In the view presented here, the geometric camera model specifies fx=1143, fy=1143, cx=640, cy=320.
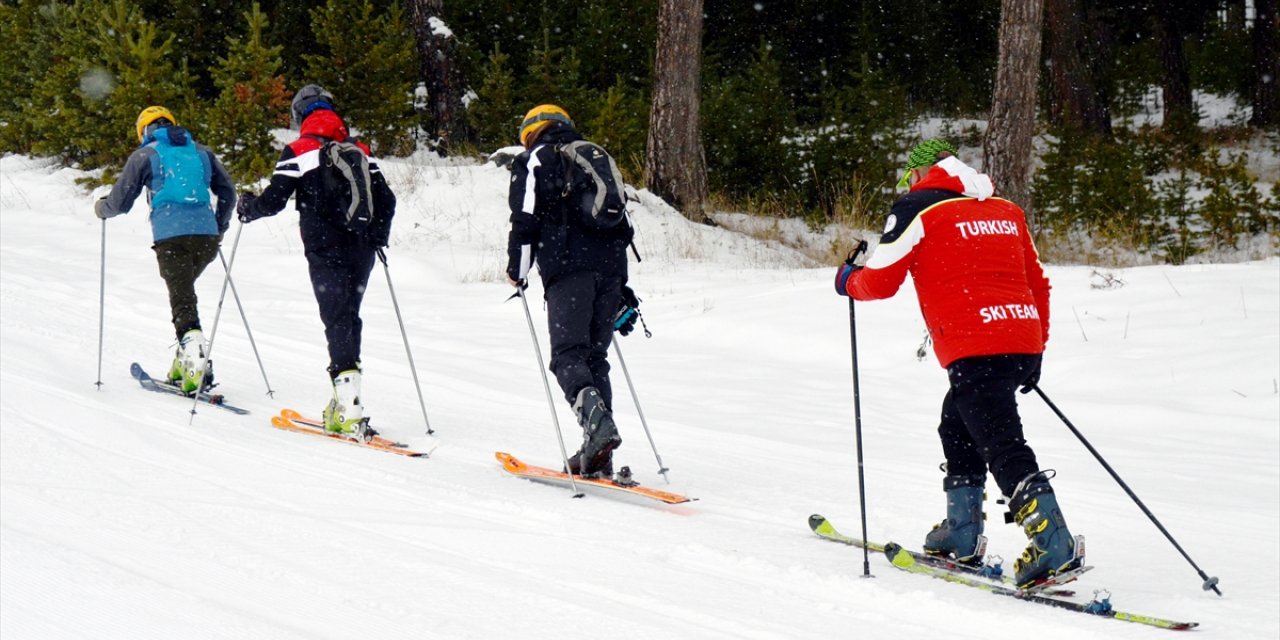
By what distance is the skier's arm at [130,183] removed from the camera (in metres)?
7.82

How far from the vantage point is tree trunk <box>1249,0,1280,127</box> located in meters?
22.2

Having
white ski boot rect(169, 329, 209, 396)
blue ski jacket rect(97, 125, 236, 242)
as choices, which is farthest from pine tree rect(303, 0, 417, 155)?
white ski boot rect(169, 329, 209, 396)

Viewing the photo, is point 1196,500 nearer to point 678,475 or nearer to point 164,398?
point 678,475

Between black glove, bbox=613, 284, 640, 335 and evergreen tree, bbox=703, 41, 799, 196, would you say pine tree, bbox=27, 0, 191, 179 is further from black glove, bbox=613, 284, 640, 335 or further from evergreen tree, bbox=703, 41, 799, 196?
black glove, bbox=613, 284, 640, 335

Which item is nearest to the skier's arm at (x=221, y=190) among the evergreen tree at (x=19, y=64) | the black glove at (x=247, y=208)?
the black glove at (x=247, y=208)

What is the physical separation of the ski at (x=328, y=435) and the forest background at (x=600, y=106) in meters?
8.01

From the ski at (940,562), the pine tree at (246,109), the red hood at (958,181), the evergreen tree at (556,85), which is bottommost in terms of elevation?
the ski at (940,562)

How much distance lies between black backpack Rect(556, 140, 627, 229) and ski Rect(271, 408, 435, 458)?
1.92m

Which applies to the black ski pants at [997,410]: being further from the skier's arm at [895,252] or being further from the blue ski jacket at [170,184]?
the blue ski jacket at [170,184]

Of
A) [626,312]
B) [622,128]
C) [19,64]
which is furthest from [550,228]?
[19,64]

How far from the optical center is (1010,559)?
201 inches

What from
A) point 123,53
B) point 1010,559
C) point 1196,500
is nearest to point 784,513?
point 1010,559

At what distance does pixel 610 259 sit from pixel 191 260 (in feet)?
12.3

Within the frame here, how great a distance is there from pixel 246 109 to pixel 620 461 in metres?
11.4
